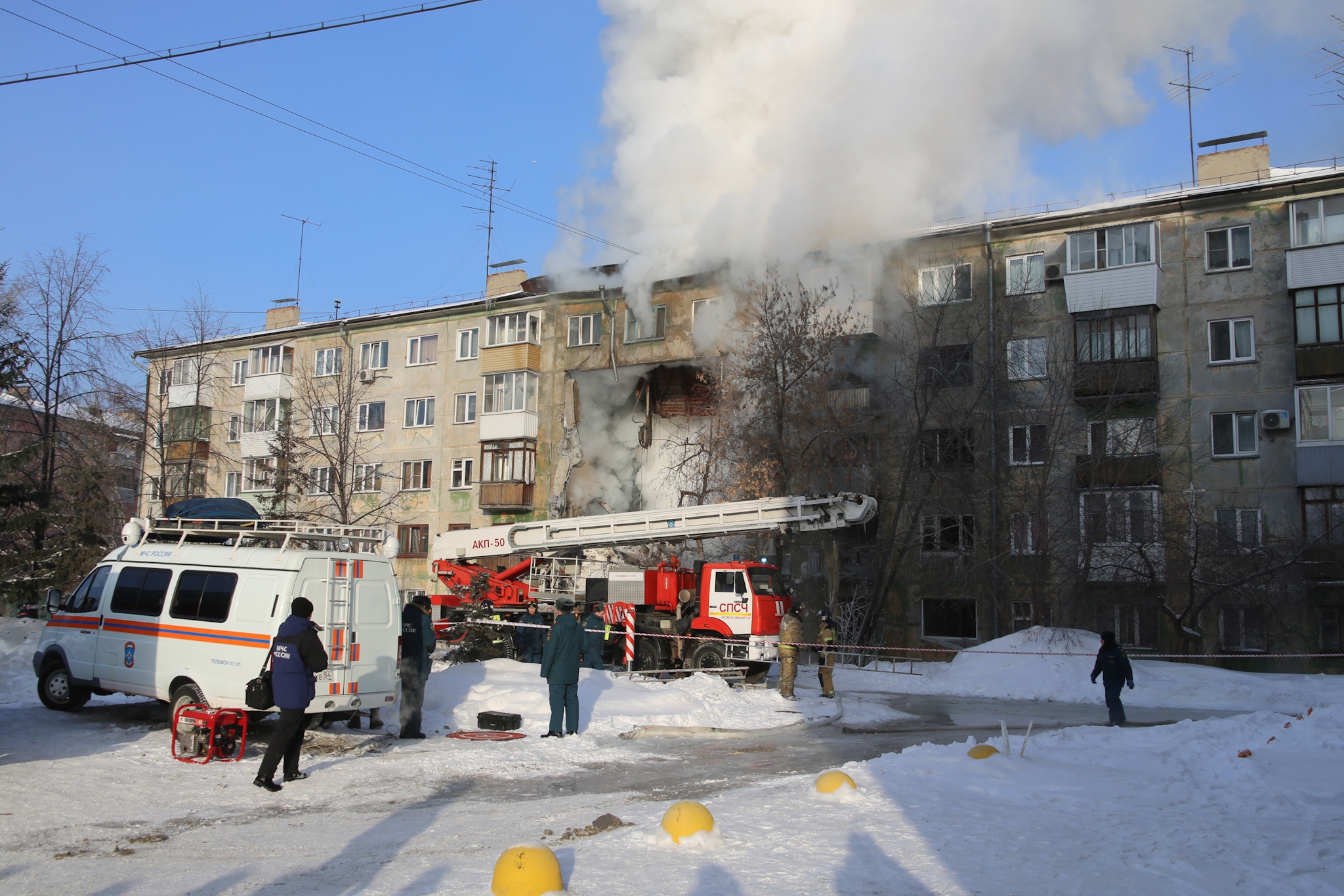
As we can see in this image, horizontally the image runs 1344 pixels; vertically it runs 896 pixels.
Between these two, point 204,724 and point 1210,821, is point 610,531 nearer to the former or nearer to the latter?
point 204,724

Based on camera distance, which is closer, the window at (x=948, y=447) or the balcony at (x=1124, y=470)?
the balcony at (x=1124, y=470)

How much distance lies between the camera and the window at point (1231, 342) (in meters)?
28.3

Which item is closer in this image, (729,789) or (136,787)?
(136,787)

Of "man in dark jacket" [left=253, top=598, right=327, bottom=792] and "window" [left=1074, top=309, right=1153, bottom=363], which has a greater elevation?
"window" [left=1074, top=309, right=1153, bottom=363]

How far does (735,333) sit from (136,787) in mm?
23313

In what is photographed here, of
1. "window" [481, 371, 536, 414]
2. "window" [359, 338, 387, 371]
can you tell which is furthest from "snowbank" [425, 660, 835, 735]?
"window" [359, 338, 387, 371]

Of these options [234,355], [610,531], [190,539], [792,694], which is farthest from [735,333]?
[234,355]

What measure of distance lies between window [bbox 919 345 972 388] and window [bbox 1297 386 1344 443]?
8.86 metres

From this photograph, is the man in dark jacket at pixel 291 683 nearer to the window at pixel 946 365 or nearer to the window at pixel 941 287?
the window at pixel 946 365

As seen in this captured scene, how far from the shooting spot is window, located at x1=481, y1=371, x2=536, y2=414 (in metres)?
37.8

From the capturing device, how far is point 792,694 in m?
16.5

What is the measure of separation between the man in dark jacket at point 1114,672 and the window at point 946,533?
587 inches

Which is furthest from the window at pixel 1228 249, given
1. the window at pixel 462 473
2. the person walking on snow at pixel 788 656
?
the window at pixel 462 473

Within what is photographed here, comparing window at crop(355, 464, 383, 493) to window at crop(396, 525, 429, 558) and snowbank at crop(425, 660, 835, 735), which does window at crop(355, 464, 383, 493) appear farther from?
snowbank at crop(425, 660, 835, 735)
